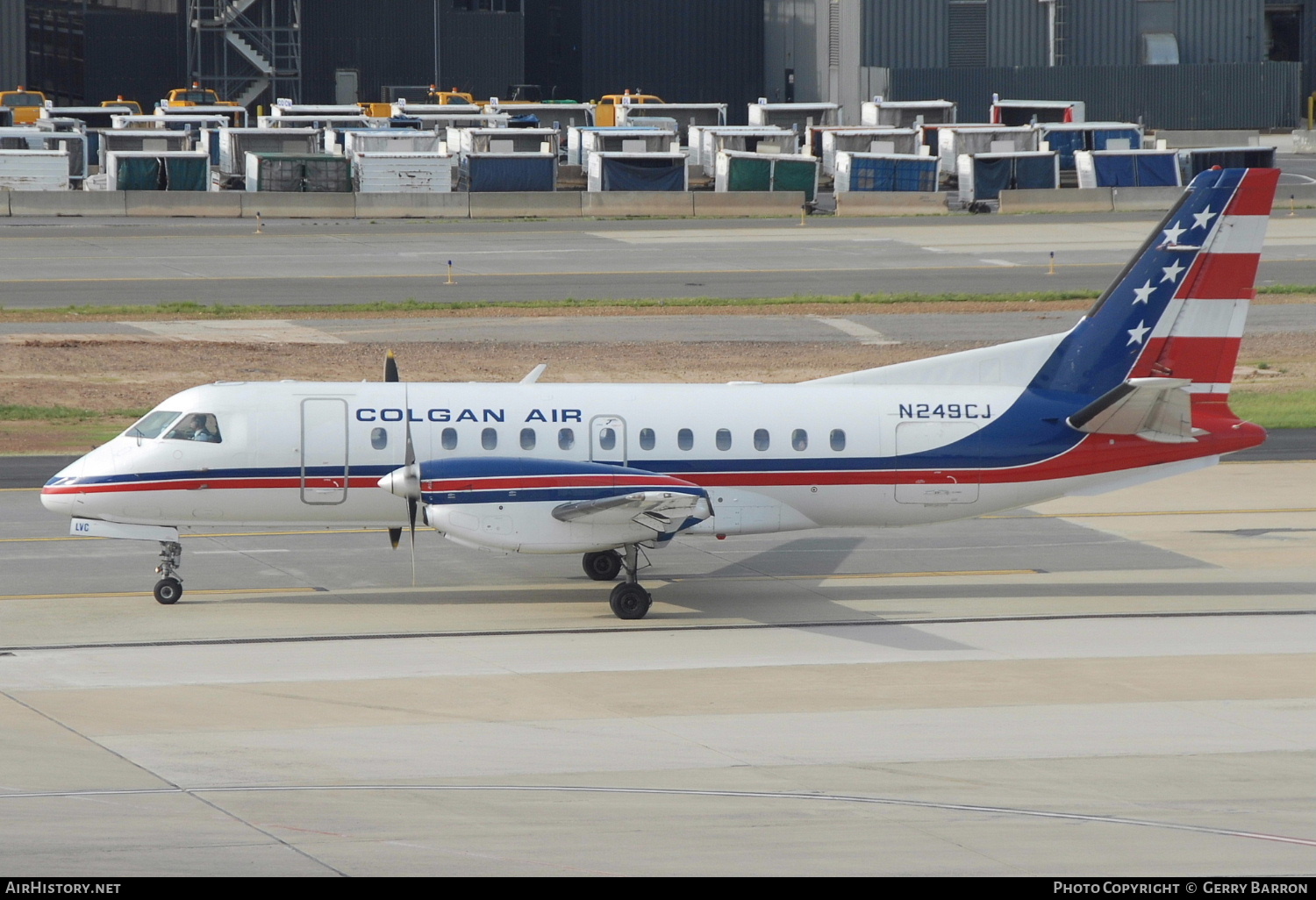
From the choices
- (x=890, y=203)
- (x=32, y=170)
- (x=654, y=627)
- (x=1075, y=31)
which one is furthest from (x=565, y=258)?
(x=1075, y=31)

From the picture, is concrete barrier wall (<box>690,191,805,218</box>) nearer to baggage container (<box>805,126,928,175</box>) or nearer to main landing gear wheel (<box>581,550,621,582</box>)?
baggage container (<box>805,126,928,175</box>)

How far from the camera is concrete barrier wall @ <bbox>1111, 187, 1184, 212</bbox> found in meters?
71.2

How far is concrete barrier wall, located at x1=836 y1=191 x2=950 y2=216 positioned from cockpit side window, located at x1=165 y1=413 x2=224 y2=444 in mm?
51718

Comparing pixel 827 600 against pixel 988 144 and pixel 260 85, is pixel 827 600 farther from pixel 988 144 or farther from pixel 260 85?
pixel 260 85

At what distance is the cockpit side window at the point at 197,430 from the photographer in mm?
22844

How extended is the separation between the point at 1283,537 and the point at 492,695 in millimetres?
15470

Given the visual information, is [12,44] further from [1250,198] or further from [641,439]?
[1250,198]

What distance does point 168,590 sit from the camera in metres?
23.2

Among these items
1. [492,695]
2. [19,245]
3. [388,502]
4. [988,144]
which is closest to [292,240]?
[19,245]

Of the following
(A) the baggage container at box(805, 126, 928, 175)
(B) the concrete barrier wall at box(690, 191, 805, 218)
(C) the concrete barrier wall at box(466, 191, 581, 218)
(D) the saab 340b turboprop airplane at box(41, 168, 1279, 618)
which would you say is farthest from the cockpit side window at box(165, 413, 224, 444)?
(A) the baggage container at box(805, 126, 928, 175)

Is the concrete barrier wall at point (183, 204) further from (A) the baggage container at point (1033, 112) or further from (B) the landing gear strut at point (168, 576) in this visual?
(B) the landing gear strut at point (168, 576)

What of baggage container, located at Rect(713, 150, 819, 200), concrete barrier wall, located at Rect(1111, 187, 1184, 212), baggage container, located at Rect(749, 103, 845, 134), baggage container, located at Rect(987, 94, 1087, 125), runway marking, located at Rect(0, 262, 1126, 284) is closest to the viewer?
runway marking, located at Rect(0, 262, 1126, 284)

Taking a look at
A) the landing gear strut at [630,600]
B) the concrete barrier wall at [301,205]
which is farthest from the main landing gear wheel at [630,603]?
the concrete barrier wall at [301,205]

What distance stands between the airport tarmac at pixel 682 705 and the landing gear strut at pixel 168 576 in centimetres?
39
